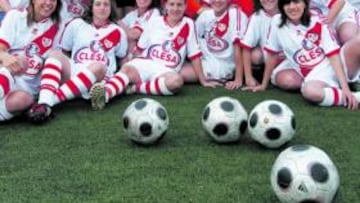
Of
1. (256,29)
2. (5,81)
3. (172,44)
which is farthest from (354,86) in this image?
(5,81)

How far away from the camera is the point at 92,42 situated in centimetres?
520

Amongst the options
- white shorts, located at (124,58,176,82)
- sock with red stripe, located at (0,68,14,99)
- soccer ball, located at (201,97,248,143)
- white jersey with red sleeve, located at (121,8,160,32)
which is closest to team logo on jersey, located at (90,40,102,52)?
white shorts, located at (124,58,176,82)

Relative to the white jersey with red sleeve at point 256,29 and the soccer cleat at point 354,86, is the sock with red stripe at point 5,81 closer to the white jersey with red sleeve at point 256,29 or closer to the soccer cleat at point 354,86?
the white jersey with red sleeve at point 256,29

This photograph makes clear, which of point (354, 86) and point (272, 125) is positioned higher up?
point (272, 125)

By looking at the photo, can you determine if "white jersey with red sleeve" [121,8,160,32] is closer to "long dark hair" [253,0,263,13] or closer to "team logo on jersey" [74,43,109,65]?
"team logo on jersey" [74,43,109,65]

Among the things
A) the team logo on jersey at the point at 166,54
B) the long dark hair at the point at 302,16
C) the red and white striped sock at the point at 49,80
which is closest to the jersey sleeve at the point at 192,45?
the team logo on jersey at the point at 166,54

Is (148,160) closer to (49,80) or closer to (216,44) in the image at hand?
(49,80)

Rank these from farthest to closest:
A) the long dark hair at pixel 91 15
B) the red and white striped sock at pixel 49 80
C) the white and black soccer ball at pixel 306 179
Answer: the long dark hair at pixel 91 15
the red and white striped sock at pixel 49 80
the white and black soccer ball at pixel 306 179

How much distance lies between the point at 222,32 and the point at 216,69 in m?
0.32

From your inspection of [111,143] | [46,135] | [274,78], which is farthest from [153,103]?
[274,78]

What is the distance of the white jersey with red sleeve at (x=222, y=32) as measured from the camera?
18.5 ft

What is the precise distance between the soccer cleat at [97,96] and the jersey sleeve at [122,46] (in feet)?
2.19

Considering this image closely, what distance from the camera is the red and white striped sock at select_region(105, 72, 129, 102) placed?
4.90m

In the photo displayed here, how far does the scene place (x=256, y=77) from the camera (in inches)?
228
